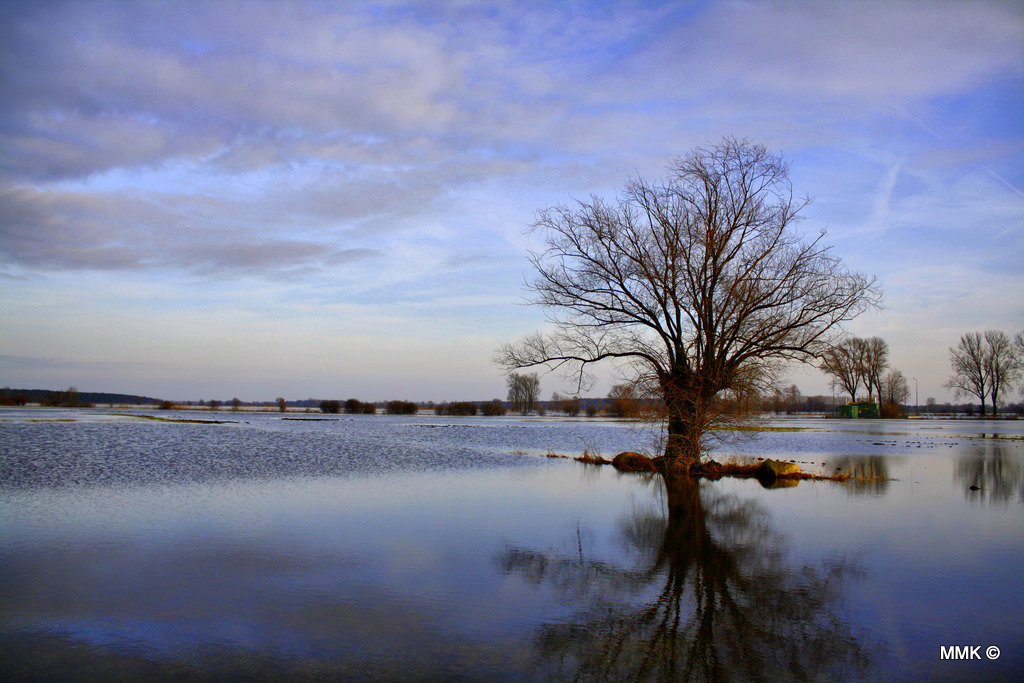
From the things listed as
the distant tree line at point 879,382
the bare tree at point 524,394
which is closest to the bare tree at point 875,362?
the distant tree line at point 879,382

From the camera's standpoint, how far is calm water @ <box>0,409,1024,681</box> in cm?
577

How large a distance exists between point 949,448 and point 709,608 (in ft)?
109

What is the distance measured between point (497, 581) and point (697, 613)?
243cm

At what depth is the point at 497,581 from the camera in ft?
27.0

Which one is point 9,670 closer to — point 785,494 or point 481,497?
point 481,497

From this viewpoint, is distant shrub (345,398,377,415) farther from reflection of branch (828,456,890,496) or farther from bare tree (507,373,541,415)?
reflection of branch (828,456,890,496)

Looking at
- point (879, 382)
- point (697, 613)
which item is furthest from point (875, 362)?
point (697, 613)

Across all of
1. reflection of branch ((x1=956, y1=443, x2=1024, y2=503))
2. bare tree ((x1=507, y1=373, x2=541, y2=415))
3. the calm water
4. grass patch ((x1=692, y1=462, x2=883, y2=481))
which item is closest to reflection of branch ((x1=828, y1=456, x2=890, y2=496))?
grass patch ((x1=692, y1=462, x2=883, y2=481))

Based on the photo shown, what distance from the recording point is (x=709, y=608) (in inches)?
285

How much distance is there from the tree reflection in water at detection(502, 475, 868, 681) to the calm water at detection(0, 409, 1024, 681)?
0.03m

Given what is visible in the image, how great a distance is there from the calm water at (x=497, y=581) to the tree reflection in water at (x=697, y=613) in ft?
0.11

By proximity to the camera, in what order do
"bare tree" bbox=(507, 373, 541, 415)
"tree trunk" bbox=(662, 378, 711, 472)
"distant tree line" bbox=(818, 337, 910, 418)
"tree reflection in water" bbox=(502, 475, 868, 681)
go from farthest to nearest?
"bare tree" bbox=(507, 373, 541, 415), "distant tree line" bbox=(818, 337, 910, 418), "tree trunk" bbox=(662, 378, 711, 472), "tree reflection in water" bbox=(502, 475, 868, 681)

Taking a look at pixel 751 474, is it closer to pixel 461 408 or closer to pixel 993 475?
pixel 993 475

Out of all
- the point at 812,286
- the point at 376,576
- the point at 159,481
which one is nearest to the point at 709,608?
the point at 376,576
